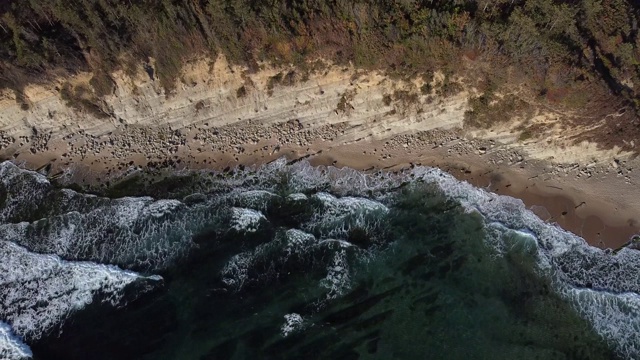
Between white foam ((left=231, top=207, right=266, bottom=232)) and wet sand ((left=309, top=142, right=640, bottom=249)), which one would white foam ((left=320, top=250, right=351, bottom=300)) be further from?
wet sand ((left=309, top=142, right=640, bottom=249))

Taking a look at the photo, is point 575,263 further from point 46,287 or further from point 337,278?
point 46,287

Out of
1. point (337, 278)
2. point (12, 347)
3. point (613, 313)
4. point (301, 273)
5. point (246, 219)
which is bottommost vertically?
point (613, 313)

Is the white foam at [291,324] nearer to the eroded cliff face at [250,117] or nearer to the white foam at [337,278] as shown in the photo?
the white foam at [337,278]

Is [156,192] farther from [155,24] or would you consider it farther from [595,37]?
[595,37]

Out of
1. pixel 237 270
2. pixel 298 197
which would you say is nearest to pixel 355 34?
pixel 298 197

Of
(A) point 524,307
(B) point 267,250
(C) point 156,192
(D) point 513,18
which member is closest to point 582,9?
(D) point 513,18

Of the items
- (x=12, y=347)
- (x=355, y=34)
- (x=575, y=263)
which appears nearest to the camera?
(x=12, y=347)

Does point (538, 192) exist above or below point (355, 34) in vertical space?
below

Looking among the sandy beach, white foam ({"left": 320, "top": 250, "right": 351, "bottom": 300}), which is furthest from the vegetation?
white foam ({"left": 320, "top": 250, "right": 351, "bottom": 300})

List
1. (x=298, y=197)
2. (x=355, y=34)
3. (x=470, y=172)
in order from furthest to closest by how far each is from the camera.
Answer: (x=298, y=197)
(x=470, y=172)
(x=355, y=34)
